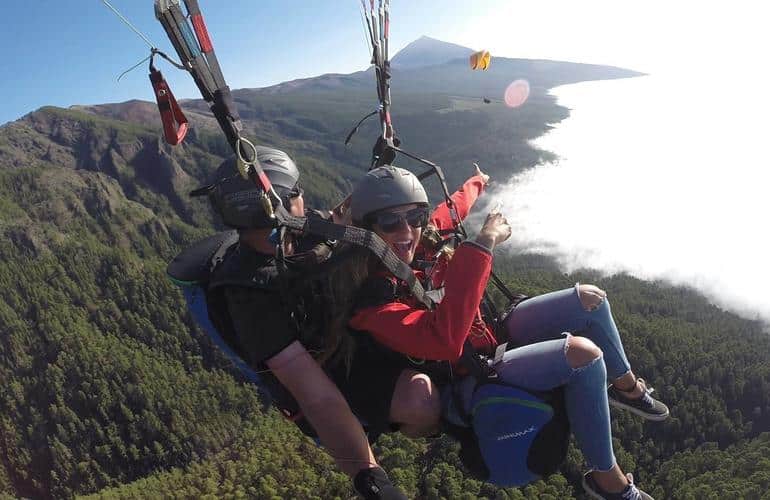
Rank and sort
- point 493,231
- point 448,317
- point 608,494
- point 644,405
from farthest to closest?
point 644,405
point 608,494
point 493,231
point 448,317

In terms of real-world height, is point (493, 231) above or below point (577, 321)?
above

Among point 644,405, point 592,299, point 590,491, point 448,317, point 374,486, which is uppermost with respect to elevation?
point 448,317

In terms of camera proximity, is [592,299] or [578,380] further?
[592,299]

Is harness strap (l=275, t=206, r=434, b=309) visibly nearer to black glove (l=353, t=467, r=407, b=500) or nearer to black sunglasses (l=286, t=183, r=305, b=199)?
black sunglasses (l=286, t=183, r=305, b=199)

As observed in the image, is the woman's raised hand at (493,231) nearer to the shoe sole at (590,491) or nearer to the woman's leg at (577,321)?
the woman's leg at (577,321)

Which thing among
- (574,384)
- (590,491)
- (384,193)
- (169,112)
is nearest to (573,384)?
(574,384)

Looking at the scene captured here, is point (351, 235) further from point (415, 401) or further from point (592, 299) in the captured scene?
point (592, 299)

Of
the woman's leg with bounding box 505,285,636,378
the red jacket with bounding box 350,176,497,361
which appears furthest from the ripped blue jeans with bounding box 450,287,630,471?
the red jacket with bounding box 350,176,497,361

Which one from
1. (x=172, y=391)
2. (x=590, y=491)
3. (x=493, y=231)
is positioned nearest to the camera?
(x=493, y=231)

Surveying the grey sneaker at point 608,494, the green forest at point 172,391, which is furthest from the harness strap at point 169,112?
the green forest at point 172,391
